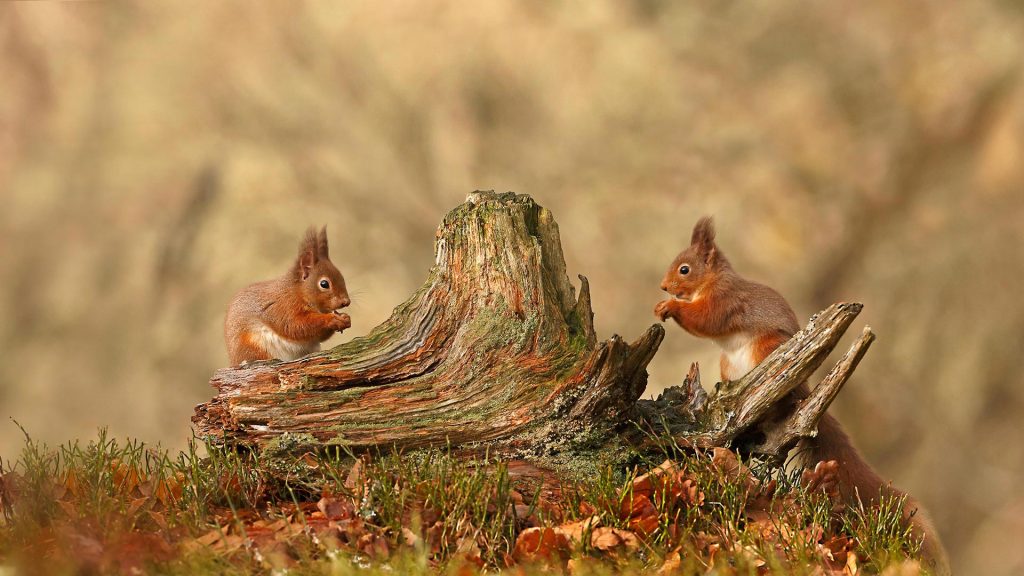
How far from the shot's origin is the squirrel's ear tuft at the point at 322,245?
4723mm

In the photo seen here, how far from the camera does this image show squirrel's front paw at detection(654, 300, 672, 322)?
4617mm

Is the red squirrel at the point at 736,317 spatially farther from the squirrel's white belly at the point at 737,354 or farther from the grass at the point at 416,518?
the grass at the point at 416,518

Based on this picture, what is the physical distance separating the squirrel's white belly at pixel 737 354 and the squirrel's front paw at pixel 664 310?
252 mm

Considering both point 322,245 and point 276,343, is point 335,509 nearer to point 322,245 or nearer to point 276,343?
point 276,343

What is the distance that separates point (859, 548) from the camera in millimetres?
3682

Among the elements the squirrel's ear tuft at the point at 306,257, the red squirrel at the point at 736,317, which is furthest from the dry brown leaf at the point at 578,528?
the squirrel's ear tuft at the point at 306,257

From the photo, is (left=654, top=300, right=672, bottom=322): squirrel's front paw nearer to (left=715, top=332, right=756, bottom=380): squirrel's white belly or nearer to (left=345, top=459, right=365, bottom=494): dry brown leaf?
(left=715, top=332, right=756, bottom=380): squirrel's white belly

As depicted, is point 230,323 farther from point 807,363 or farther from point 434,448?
point 807,363

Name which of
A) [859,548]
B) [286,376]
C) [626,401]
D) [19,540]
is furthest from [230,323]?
[859,548]

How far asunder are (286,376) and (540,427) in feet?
3.30

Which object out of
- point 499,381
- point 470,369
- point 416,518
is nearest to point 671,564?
point 416,518

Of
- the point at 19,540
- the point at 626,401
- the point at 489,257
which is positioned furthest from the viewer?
the point at 489,257

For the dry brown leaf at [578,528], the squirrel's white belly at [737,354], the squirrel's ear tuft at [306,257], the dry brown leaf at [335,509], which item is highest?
the squirrel's ear tuft at [306,257]

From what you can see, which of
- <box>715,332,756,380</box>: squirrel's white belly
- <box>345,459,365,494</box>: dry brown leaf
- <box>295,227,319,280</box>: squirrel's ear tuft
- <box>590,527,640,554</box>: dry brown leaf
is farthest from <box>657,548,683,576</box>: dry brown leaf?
<box>295,227,319,280</box>: squirrel's ear tuft
